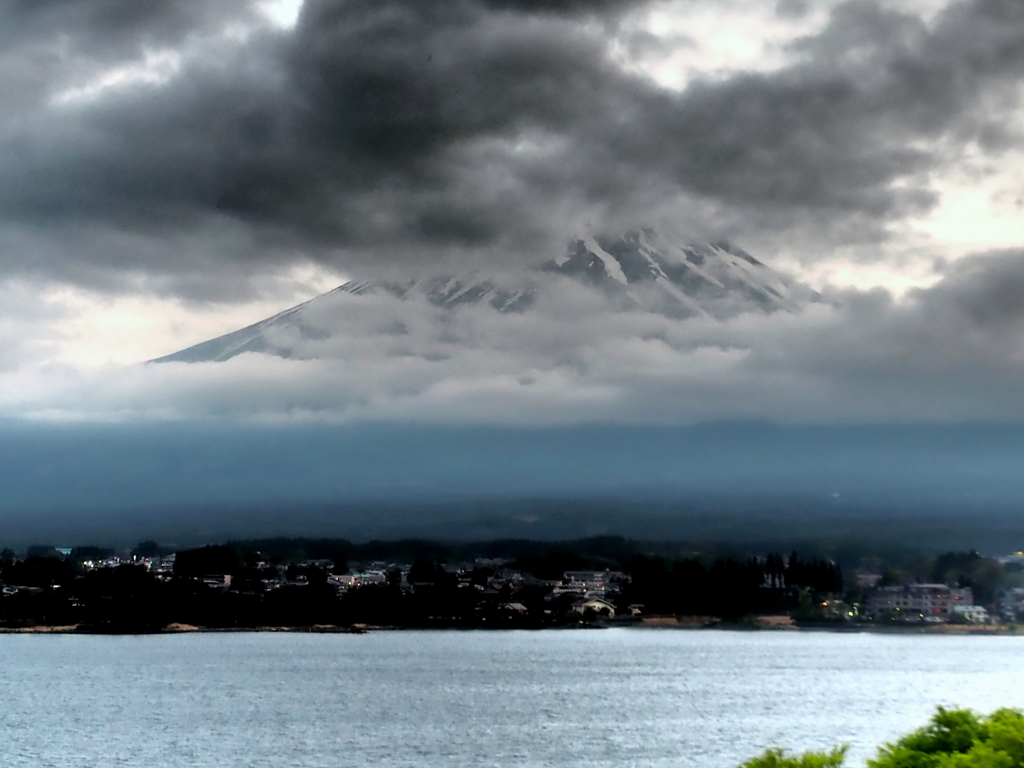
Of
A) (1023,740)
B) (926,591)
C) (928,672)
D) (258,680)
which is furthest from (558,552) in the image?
(1023,740)

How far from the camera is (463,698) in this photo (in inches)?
2312

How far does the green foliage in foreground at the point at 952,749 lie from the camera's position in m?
17.2

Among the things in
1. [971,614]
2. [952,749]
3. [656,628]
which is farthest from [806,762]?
[971,614]

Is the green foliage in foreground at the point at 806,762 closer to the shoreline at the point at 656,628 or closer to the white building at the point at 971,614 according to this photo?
the shoreline at the point at 656,628

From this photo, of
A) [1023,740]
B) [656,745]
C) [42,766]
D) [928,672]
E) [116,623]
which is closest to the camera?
[1023,740]

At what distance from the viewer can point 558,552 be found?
149000 mm

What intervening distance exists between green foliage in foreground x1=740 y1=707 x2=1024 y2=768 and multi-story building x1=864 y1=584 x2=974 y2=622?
9914cm

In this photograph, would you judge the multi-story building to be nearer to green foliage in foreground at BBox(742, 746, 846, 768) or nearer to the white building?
the white building

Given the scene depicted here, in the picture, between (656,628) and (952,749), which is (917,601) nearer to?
(656,628)

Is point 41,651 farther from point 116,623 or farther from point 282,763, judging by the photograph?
point 282,763

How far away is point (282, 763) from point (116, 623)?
69848 millimetres

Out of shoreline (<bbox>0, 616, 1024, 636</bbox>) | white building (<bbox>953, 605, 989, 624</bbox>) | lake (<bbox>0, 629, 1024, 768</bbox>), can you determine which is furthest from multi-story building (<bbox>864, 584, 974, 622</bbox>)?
lake (<bbox>0, 629, 1024, 768</bbox>)

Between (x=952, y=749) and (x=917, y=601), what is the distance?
10194 centimetres

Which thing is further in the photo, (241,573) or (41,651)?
(241,573)
